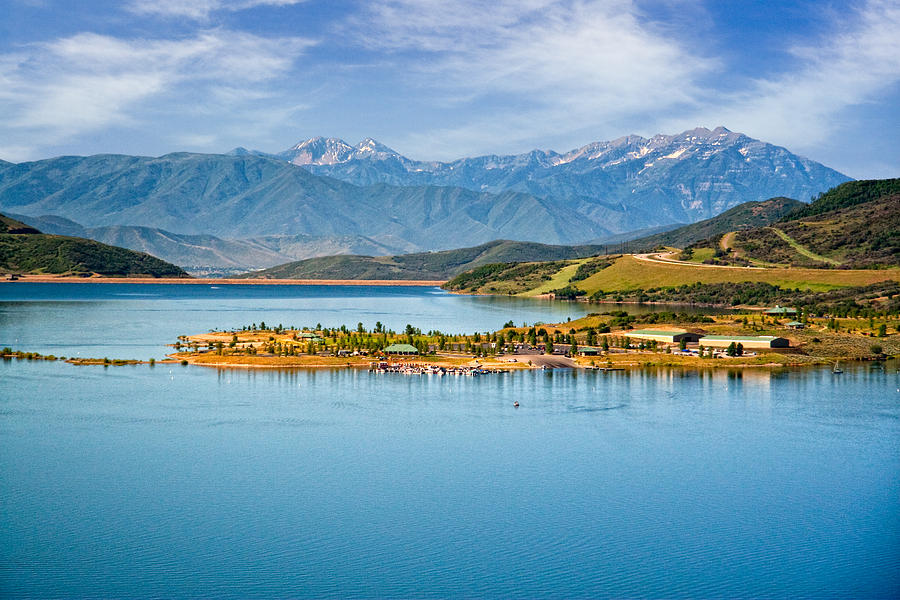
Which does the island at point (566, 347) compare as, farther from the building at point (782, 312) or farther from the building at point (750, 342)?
the building at point (782, 312)

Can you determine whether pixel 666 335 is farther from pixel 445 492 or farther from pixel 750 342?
pixel 445 492

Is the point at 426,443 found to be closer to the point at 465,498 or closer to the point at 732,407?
the point at 465,498

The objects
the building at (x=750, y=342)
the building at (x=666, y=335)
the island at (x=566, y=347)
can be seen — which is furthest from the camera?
the building at (x=666, y=335)

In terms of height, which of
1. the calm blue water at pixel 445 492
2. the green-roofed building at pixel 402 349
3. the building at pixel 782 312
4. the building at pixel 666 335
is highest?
the building at pixel 782 312

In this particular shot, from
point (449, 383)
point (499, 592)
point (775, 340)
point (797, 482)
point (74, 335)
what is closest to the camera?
point (499, 592)

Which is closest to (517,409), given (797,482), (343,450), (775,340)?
(343,450)

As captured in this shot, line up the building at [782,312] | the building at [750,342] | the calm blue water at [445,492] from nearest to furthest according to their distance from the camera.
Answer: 1. the calm blue water at [445,492]
2. the building at [750,342]
3. the building at [782,312]

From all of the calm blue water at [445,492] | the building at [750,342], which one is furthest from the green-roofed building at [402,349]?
the building at [750,342]

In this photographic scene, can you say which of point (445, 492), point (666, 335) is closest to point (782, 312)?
point (666, 335)
